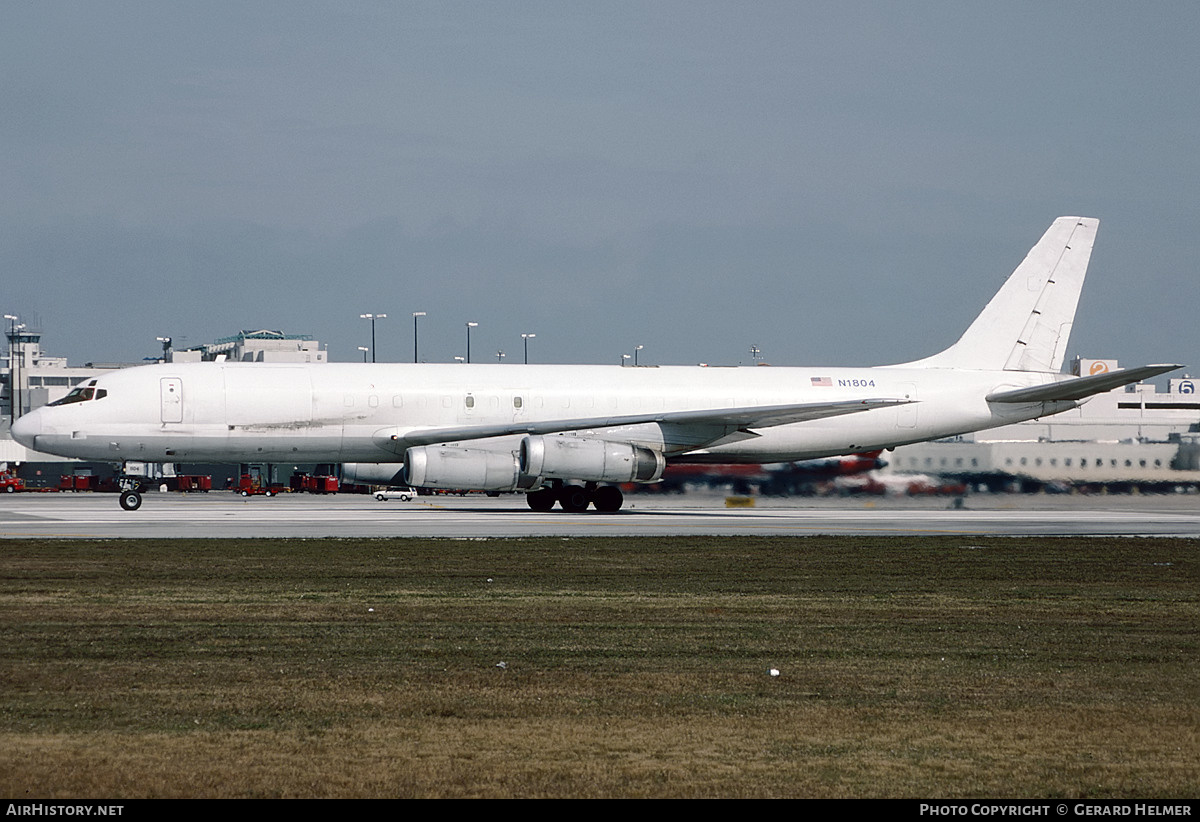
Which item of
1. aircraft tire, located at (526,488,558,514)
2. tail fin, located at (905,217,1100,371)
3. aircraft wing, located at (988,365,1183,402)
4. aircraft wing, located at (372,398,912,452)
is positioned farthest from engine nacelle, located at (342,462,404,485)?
aircraft wing, located at (988,365,1183,402)

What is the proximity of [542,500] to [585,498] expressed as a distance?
61.3 inches

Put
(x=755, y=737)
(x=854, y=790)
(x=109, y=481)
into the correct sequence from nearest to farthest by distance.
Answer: (x=854, y=790) < (x=755, y=737) < (x=109, y=481)

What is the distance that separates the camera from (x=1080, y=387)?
39.0m

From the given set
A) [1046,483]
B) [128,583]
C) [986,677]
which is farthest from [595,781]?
[1046,483]

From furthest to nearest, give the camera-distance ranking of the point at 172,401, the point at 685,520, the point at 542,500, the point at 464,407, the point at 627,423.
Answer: the point at 542,500, the point at 464,407, the point at 627,423, the point at 172,401, the point at 685,520

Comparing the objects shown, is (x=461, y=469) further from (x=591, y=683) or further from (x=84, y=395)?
(x=591, y=683)

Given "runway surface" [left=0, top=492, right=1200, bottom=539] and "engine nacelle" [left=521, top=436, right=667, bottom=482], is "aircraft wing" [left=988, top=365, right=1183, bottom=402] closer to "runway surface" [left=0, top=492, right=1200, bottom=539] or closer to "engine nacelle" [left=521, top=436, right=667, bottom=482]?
"runway surface" [left=0, top=492, right=1200, bottom=539]

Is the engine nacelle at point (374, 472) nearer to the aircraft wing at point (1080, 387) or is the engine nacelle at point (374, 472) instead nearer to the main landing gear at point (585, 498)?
the main landing gear at point (585, 498)

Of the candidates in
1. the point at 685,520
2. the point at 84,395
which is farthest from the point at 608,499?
the point at 84,395

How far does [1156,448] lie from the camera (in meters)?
40.1

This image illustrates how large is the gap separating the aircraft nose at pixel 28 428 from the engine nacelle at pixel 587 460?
13025mm

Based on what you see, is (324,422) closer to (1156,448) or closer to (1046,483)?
(1046,483)

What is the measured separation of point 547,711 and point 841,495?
1201 inches

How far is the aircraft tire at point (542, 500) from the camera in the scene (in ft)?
131
